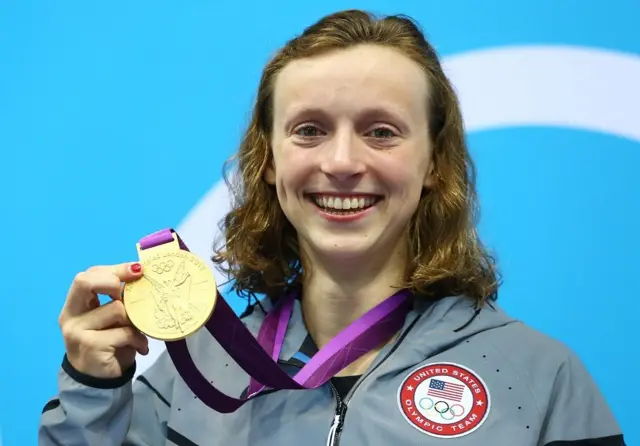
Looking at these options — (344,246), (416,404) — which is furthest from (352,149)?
(416,404)

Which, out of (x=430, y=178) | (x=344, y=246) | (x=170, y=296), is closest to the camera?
(x=170, y=296)

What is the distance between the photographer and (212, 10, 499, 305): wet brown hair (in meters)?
1.16

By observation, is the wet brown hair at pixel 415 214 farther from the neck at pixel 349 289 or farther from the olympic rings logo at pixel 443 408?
the olympic rings logo at pixel 443 408

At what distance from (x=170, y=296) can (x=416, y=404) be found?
35cm

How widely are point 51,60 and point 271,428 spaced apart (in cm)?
95

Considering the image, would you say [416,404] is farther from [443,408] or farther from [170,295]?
[170,295]

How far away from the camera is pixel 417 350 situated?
1.09 metres

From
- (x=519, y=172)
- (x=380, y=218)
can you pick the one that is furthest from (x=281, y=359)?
(x=519, y=172)

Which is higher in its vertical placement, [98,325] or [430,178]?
[430,178]

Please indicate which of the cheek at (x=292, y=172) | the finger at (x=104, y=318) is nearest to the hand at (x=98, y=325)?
the finger at (x=104, y=318)

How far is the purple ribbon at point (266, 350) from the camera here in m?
1.06

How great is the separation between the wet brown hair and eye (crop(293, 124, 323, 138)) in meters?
0.11

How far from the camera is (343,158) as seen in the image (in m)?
1.06

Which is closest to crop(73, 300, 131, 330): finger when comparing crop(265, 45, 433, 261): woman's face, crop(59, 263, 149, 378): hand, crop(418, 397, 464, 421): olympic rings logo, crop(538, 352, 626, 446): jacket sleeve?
crop(59, 263, 149, 378): hand
